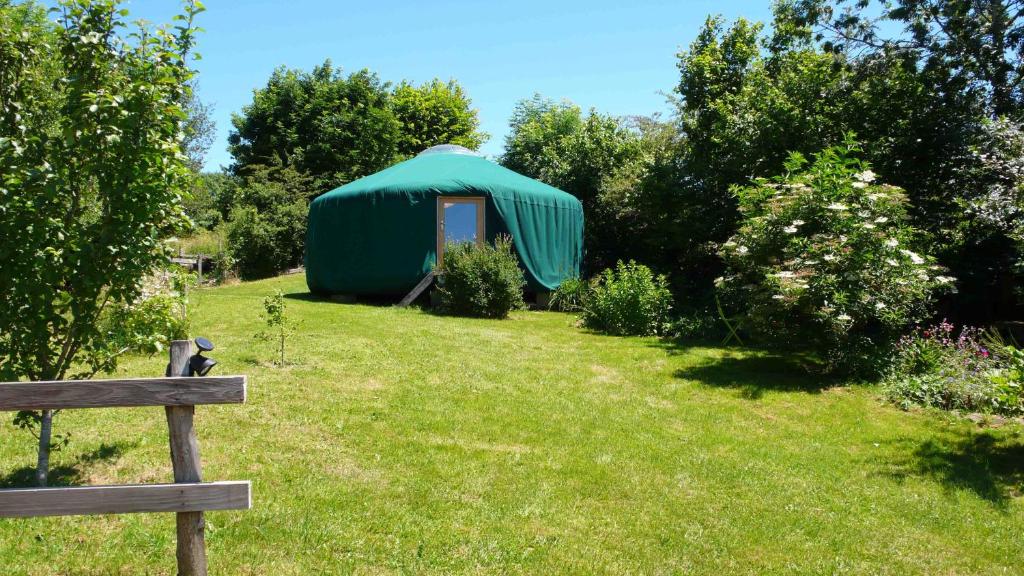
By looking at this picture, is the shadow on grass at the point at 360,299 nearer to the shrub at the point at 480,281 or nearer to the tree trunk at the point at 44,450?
the shrub at the point at 480,281

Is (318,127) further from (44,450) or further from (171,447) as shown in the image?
(171,447)

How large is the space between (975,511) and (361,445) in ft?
11.7

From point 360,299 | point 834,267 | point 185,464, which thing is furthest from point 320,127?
point 185,464

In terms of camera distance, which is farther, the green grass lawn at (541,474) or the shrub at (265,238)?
the shrub at (265,238)

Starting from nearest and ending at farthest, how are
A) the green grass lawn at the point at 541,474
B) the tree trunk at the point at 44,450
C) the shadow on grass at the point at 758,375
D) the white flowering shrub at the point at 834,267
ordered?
1. the green grass lawn at the point at 541,474
2. the tree trunk at the point at 44,450
3. the white flowering shrub at the point at 834,267
4. the shadow on grass at the point at 758,375

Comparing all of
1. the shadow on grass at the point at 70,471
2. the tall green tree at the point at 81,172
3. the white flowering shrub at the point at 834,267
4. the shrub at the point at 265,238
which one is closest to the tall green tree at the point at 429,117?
the shrub at the point at 265,238

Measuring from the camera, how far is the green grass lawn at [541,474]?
3.07 meters

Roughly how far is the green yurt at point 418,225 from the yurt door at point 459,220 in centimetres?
2

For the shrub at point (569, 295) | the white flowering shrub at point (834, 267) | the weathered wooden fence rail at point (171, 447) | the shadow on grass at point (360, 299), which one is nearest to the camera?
the weathered wooden fence rail at point (171, 447)

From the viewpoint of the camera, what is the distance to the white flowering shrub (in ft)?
20.4

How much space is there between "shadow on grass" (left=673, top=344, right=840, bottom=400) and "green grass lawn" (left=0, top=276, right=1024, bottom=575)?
0.16 feet

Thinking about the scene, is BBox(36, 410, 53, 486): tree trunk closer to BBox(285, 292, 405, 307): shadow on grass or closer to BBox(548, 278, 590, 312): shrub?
BBox(285, 292, 405, 307): shadow on grass

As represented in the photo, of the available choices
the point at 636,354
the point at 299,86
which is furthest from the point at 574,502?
the point at 299,86

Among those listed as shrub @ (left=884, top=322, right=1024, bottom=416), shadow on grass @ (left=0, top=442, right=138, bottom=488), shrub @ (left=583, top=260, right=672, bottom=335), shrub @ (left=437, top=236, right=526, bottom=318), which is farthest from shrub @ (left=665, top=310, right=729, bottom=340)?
shadow on grass @ (left=0, top=442, right=138, bottom=488)
